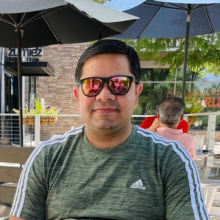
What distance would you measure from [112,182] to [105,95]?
0.38 m

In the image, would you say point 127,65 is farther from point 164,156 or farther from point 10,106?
point 10,106

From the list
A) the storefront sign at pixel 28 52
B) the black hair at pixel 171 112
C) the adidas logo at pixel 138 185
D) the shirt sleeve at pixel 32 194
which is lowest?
the shirt sleeve at pixel 32 194

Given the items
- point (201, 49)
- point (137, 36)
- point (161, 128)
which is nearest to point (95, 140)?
point (161, 128)

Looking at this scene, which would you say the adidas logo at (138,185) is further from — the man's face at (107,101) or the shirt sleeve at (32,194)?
the shirt sleeve at (32,194)

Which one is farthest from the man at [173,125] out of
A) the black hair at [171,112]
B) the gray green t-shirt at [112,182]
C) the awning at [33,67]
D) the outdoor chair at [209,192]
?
the awning at [33,67]

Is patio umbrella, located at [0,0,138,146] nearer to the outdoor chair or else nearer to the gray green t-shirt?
the gray green t-shirt

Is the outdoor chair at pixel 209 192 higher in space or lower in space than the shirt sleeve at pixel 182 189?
lower

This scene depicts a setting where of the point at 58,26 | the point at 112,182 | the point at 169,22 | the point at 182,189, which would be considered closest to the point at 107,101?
the point at 112,182

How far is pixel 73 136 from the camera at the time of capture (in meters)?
1.31

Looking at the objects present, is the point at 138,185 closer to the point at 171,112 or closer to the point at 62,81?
the point at 171,112

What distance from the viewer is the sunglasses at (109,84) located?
1.17 meters

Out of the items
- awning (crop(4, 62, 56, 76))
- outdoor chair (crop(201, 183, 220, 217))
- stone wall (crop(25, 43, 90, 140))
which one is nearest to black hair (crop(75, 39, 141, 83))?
outdoor chair (crop(201, 183, 220, 217))

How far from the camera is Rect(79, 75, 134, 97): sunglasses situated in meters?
1.17

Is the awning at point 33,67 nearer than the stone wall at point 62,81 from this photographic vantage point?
Yes
